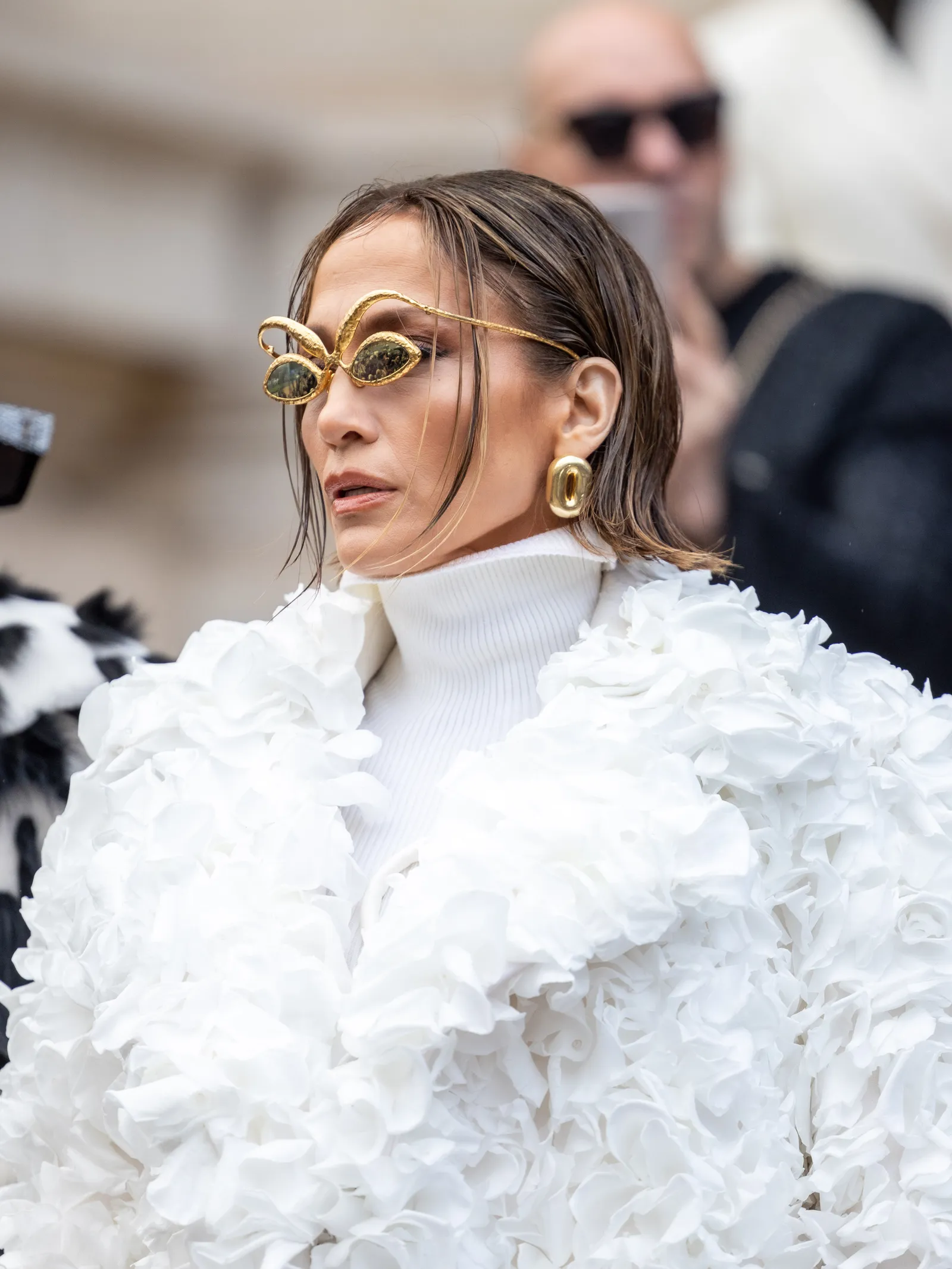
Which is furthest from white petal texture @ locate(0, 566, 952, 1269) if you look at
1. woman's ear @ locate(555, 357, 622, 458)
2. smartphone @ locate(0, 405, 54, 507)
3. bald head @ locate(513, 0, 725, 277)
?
bald head @ locate(513, 0, 725, 277)

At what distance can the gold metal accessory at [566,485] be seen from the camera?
3.99 ft

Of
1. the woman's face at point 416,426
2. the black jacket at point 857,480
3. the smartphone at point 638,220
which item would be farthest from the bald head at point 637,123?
the woman's face at point 416,426

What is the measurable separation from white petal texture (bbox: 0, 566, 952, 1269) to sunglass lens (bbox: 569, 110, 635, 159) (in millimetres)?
1293

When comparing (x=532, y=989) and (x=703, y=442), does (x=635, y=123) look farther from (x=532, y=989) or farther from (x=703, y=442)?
(x=532, y=989)

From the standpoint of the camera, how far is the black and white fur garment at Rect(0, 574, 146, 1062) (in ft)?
4.69

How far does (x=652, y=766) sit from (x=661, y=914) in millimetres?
104

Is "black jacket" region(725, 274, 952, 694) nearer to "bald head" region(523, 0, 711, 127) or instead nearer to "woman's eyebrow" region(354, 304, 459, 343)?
"bald head" region(523, 0, 711, 127)

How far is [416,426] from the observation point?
1.18m

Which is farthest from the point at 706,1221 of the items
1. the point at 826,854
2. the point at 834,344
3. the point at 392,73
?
the point at 392,73

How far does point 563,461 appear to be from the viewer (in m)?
1.22

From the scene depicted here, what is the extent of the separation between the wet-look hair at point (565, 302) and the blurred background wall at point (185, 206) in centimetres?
183

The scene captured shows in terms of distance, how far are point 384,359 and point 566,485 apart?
164mm

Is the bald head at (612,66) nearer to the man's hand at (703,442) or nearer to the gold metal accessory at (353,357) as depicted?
the man's hand at (703,442)

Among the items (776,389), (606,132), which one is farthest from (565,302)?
(606,132)
